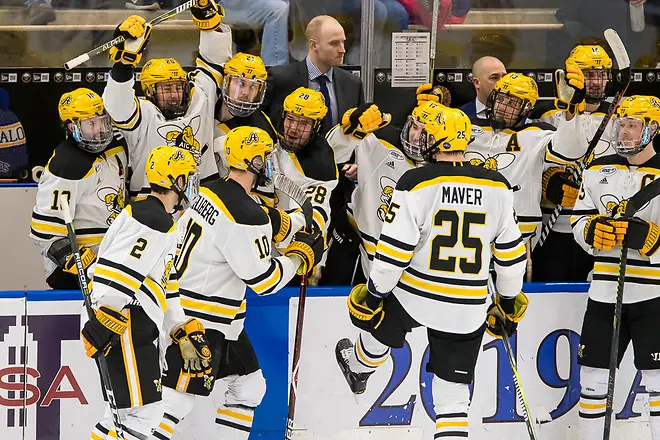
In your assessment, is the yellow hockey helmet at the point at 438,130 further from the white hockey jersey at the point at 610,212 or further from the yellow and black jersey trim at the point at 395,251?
the white hockey jersey at the point at 610,212

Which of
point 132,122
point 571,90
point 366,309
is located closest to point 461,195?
point 366,309

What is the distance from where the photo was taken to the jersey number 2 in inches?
143

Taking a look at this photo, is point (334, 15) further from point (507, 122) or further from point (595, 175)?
point (595, 175)

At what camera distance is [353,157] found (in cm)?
466

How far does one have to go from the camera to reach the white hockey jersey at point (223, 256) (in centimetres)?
373

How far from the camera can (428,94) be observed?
4.71 meters

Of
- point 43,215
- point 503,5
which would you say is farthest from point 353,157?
point 503,5

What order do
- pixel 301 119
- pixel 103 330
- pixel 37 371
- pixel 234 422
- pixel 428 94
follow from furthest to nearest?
pixel 428 94 → pixel 301 119 → pixel 37 371 → pixel 234 422 → pixel 103 330

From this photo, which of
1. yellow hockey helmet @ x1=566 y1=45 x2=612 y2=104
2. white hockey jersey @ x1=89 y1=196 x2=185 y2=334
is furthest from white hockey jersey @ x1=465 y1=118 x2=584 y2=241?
white hockey jersey @ x1=89 y1=196 x2=185 y2=334

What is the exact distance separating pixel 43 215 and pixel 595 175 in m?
2.11

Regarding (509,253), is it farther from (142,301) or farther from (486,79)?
(486,79)

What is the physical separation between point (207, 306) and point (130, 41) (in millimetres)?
1043

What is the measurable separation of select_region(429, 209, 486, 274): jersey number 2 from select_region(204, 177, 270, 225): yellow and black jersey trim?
60 centimetres

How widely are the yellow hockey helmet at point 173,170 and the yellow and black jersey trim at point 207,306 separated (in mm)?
386
